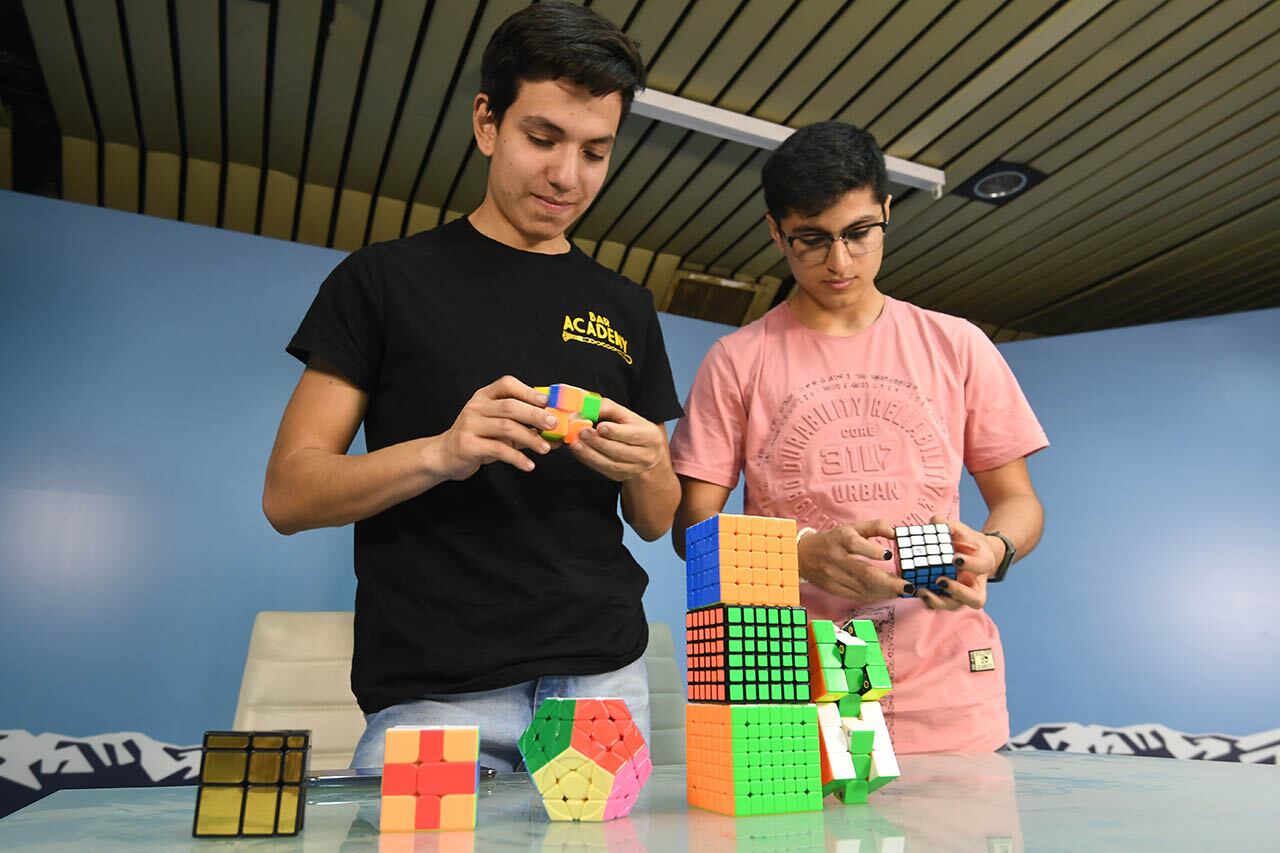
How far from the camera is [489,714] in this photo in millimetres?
1004

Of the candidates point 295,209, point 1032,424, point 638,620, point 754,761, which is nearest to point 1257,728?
point 1032,424

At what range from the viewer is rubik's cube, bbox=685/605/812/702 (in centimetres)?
79

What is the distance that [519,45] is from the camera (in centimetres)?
121

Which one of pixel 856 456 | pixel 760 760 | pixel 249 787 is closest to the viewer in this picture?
pixel 249 787

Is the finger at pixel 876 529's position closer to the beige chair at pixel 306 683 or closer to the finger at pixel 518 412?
the finger at pixel 518 412

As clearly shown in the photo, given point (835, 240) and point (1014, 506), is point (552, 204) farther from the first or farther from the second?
point (1014, 506)

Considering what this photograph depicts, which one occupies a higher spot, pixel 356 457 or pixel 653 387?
pixel 653 387

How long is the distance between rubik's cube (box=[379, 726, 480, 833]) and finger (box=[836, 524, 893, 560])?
0.69m

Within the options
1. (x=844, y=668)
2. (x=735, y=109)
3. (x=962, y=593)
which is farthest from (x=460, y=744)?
(x=735, y=109)

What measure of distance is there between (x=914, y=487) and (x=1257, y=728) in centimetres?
340

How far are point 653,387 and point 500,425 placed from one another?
48cm

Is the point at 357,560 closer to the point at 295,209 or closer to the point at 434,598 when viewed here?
the point at 434,598

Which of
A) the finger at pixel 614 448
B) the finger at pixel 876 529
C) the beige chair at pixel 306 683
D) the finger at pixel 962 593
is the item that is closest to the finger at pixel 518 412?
the finger at pixel 614 448

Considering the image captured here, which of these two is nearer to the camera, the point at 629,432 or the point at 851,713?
the point at 851,713
